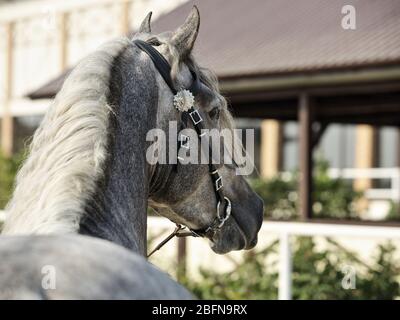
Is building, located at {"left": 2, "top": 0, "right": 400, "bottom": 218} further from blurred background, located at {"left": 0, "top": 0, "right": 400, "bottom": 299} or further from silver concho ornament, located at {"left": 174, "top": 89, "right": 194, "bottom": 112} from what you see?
silver concho ornament, located at {"left": 174, "top": 89, "right": 194, "bottom": 112}

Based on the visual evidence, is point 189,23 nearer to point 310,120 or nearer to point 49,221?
point 49,221

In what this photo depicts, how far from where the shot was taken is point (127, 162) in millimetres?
2871

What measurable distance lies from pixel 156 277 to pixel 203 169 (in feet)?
4.74

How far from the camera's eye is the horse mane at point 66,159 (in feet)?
7.88

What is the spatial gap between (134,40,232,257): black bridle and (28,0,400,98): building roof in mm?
4041

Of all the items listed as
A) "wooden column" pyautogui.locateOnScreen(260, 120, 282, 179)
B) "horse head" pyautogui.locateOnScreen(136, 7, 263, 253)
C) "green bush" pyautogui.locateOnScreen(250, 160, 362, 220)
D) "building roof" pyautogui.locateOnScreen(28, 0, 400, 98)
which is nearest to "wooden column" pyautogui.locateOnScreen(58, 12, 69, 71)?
"wooden column" pyautogui.locateOnScreen(260, 120, 282, 179)

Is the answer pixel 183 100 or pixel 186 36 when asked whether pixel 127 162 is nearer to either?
pixel 183 100

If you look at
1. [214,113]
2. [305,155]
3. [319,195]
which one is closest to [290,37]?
[305,155]

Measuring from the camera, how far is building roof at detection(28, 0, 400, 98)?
8.11 meters

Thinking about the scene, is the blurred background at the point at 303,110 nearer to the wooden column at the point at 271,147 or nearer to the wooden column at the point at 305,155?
the wooden column at the point at 305,155

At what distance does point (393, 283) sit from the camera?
776cm

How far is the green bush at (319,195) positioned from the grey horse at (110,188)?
779 cm

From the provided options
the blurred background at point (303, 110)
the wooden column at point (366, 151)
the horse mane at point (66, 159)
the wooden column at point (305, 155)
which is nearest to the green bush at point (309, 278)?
the blurred background at point (303, 110)

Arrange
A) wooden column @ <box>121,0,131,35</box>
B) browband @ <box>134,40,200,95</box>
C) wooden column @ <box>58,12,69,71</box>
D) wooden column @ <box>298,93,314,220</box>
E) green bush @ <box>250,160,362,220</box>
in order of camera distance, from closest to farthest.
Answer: browband @ <box>134,40,200,95</box>
wooden column @ <box>298,93,314,220</box>
green bush @ <box>250,160,362,220</box>
wooden column @ <box>121,0,131,35</box>
wooden column @ <box>58,12,69,71</box>
